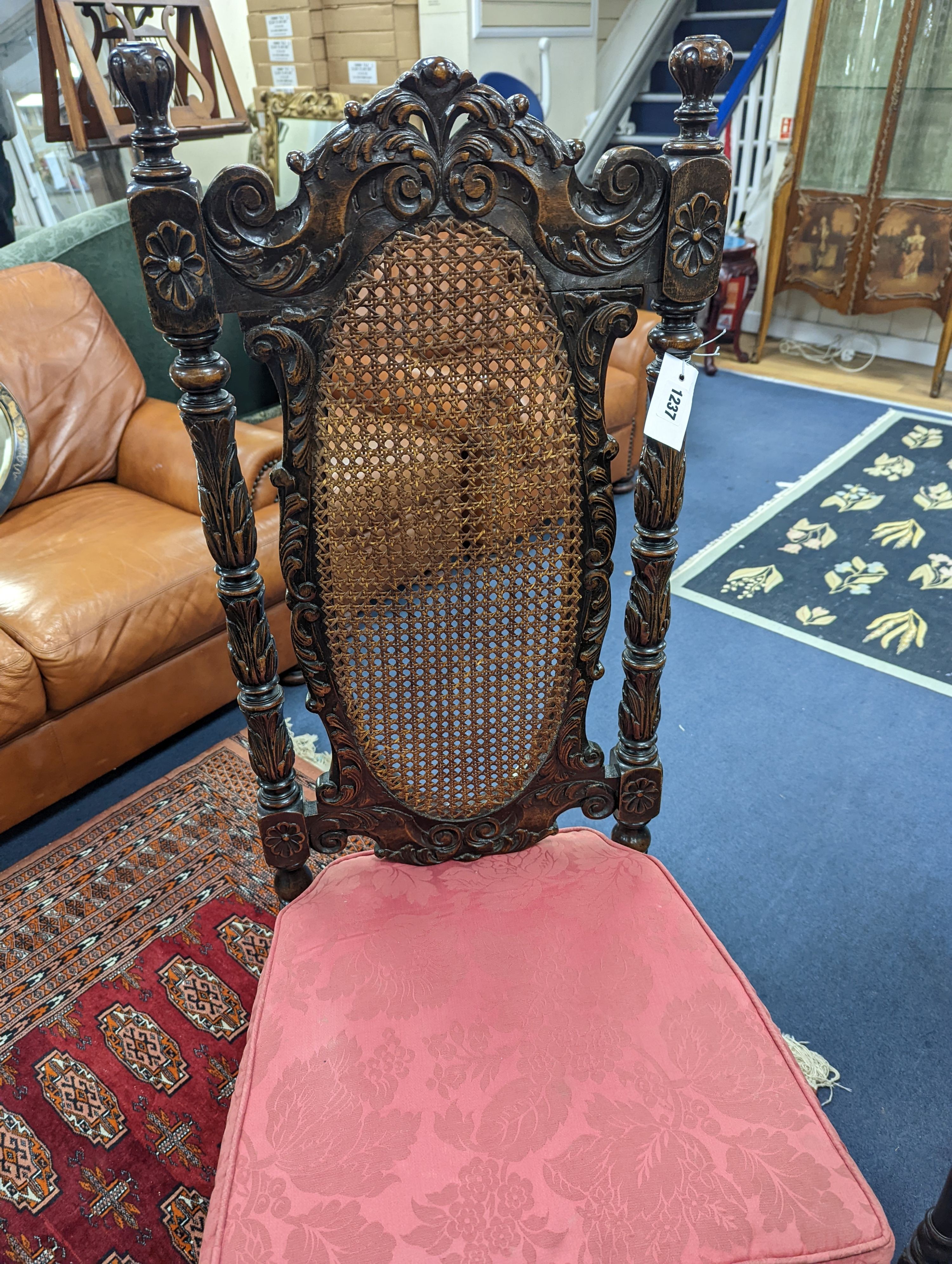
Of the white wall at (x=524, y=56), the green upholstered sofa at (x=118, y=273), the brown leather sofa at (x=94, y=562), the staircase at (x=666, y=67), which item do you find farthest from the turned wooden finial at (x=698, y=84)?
the staircase at (x=666, y=67)

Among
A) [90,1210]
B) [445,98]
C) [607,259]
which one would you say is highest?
[445,98]

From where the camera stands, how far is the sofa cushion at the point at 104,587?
1565mm

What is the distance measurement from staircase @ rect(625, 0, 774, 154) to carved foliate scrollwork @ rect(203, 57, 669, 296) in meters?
3.94

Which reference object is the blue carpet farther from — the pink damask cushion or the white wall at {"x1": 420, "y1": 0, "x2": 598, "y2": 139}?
the white wall at {"x1": 420, "y1": 0, "x2": 598, "y2": 139}

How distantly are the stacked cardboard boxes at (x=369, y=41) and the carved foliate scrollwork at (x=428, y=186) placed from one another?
11.4 ft

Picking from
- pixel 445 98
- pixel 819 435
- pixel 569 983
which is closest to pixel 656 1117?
pixel 569 983

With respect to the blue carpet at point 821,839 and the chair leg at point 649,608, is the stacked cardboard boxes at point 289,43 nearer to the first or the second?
the blue carpet at point 821,839

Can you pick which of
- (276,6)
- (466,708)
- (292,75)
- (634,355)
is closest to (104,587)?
(466,708)

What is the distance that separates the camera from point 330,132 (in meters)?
0.63

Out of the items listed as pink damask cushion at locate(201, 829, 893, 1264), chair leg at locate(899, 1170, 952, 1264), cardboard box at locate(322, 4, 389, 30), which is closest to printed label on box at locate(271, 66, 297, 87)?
cardboard box at locate(322, 4, 389, 30)

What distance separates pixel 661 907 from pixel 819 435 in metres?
2.80

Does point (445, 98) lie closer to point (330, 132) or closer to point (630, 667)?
point (330, 132)

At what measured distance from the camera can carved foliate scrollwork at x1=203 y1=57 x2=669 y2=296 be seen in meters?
0.65

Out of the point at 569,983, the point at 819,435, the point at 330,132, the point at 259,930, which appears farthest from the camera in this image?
the point at 819,435
